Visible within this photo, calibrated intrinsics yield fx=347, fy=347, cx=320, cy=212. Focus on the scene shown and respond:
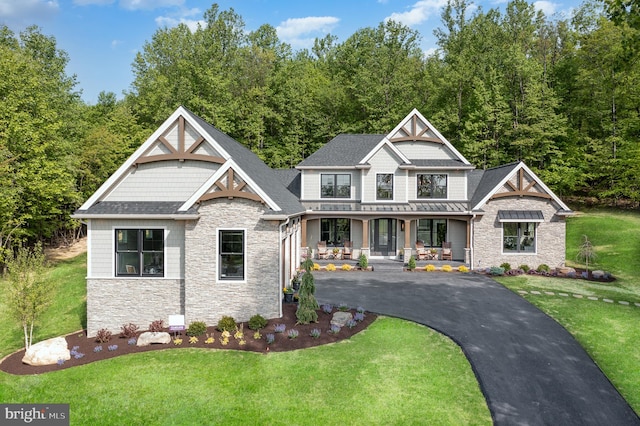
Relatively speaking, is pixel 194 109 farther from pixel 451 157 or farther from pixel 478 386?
pixel 478 386

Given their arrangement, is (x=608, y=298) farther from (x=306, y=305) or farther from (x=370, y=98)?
(x=370, y=98)

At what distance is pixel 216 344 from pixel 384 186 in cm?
1666

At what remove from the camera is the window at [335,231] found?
25.8m

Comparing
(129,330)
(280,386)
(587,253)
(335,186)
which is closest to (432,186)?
(335,186)

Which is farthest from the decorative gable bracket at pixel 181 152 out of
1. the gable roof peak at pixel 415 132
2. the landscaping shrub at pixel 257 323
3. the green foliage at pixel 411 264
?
the gable roof peak at pixel 415 132

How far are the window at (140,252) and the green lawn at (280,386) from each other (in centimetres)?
361

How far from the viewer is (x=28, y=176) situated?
23.2 metres

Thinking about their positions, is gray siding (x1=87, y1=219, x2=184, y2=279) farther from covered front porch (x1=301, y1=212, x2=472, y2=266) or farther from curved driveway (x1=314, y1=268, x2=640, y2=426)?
covered front porch (x1=301, y1=212, x2=472, y2=266)

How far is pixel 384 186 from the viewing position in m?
24.9

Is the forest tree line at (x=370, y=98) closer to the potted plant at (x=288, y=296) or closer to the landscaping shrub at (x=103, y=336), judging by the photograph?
the landscaping shrub at (x=103, y=336)

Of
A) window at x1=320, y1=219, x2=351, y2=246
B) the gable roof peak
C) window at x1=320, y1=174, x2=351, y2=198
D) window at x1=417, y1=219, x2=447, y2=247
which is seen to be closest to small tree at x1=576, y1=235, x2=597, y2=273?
window at x1=417, y1=219, x2=447, y2=247

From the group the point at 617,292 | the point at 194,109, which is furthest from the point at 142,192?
the point at 194,109

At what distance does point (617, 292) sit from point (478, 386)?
13.6 meters

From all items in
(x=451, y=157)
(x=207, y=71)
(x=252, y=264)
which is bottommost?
(x=252, y=264)
